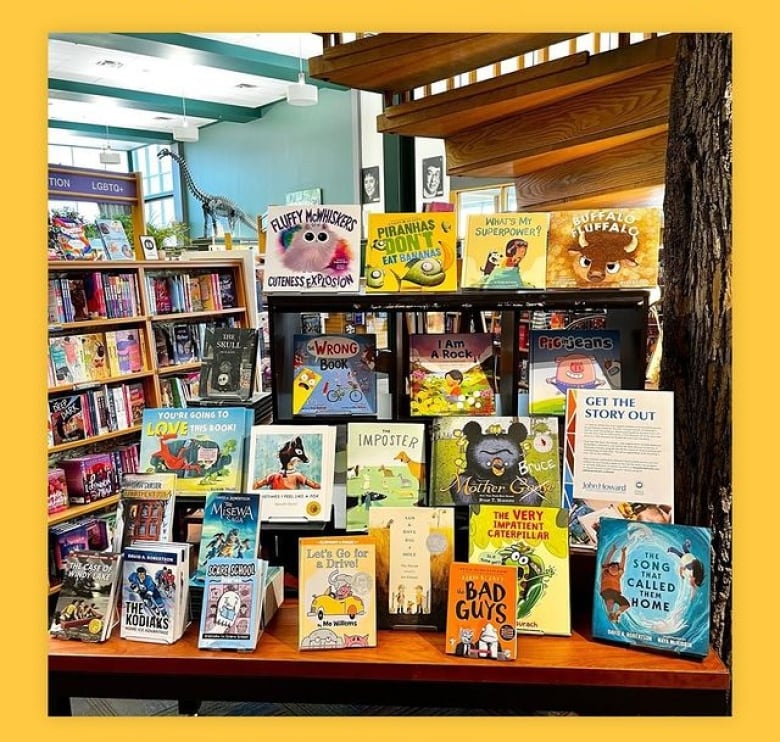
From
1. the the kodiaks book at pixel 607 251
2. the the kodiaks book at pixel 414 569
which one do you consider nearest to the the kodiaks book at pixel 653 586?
the the kodiaks book at pixel 414 569

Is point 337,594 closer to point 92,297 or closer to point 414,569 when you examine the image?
point 414,569

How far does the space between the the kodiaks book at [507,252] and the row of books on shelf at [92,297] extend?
2678mm

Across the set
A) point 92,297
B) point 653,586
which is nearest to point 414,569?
point 653,586

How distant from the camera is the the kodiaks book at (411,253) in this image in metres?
2.04

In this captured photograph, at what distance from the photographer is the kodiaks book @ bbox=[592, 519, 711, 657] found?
159 cm

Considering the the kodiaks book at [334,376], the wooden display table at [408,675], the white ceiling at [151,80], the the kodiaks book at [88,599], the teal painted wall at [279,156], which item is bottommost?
the wooden display table at [408,675]

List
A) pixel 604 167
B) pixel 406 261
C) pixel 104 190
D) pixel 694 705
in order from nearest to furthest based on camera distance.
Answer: pixel 694 705
pixel 406 261
pixel 604 167
pixel 104 190

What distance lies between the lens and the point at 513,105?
10.7 feet

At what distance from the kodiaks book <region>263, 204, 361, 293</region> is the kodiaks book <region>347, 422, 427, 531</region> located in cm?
45

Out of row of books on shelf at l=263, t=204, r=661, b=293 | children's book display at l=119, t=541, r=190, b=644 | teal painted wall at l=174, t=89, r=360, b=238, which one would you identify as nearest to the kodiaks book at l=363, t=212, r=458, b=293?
row of books on shelf at l=263, t=204, r=661, b=293

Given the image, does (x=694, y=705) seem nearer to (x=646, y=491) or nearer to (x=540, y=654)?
(x=540, y=654)

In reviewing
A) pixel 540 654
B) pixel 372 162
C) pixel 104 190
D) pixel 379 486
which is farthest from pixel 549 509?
pixel 372 162

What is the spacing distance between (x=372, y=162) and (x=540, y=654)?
25.6 feet

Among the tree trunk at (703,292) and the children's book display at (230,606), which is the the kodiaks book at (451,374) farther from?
the children's book display at (230,606)
